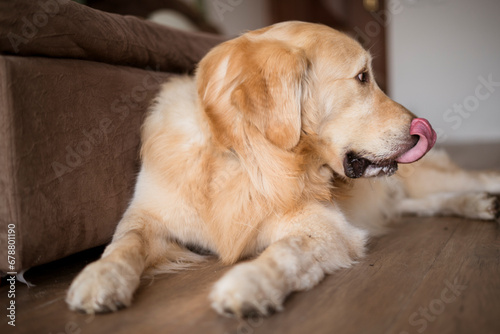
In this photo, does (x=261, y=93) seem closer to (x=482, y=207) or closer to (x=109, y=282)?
(x=109, y=282)

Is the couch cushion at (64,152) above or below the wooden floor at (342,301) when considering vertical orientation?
above

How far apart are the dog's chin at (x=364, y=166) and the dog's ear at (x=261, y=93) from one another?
0.81ft

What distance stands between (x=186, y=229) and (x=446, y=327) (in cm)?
84

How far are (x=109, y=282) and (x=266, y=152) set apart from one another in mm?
594

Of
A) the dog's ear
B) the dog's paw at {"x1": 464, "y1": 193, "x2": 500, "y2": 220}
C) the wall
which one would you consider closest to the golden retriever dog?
the dog's ear

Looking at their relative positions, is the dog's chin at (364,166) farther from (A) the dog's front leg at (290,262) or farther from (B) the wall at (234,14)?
(B) the wall at (234,14)

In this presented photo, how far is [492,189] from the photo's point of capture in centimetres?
235

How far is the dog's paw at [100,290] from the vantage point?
1.02 metres

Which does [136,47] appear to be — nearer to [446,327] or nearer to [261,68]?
[261,68]

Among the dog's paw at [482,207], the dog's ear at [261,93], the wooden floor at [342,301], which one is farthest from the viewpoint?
the dog's paw at [482,207]

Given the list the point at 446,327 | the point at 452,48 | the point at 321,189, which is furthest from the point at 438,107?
the point at 446,327

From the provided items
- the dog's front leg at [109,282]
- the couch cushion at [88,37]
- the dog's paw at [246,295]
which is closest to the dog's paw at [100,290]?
the dog's front leg at [109,282]

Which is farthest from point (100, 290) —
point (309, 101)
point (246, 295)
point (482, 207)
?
point (482, 207)

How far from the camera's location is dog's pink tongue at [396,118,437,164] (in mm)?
1458
